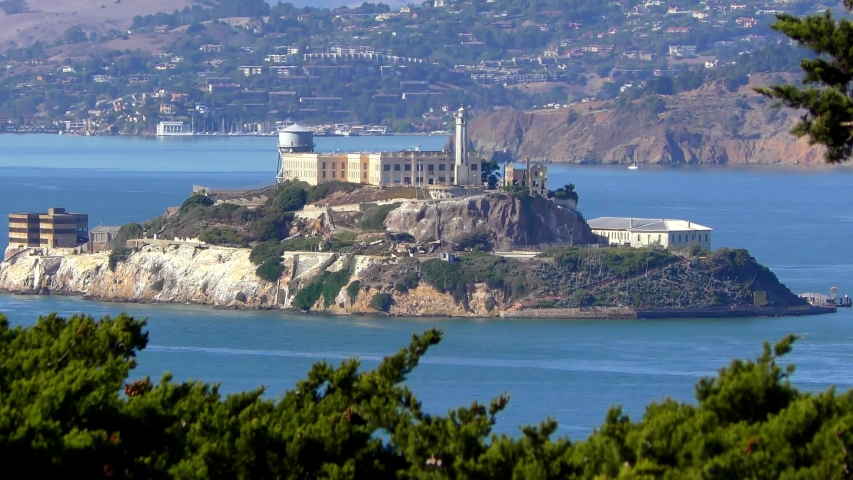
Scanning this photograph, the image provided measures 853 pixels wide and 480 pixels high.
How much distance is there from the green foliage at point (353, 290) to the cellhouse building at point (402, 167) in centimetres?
710

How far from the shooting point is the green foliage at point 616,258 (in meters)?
39.0

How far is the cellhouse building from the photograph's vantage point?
150 feet

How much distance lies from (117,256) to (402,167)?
748 centimetres

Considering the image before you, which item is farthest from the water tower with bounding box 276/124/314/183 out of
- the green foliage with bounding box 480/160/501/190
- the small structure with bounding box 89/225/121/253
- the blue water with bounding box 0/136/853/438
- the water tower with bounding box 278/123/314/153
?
the small structure with bounding box 89/225/121/253

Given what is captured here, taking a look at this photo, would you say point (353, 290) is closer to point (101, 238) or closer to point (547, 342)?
point (547, 342)

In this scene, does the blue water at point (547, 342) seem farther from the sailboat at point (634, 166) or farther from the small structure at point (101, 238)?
the sailboat at point (634, 166)

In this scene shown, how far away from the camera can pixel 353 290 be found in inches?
1494

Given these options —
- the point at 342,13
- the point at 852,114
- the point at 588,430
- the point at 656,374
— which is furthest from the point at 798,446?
the point at 342,13

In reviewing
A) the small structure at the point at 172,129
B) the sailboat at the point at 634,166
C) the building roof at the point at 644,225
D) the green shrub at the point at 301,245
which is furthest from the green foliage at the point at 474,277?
the small structure at the point at 172,129

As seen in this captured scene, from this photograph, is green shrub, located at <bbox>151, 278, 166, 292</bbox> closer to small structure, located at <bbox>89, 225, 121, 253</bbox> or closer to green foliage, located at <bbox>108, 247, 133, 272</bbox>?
green foliage, located at <bbox>108, 247, 133, 272</bbox>

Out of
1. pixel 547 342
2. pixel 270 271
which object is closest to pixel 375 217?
pixel 270 271

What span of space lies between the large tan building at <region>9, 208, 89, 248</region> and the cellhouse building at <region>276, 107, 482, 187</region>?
18.7 ft

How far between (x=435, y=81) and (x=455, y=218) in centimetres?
10632

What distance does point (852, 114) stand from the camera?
10180 millimetres
